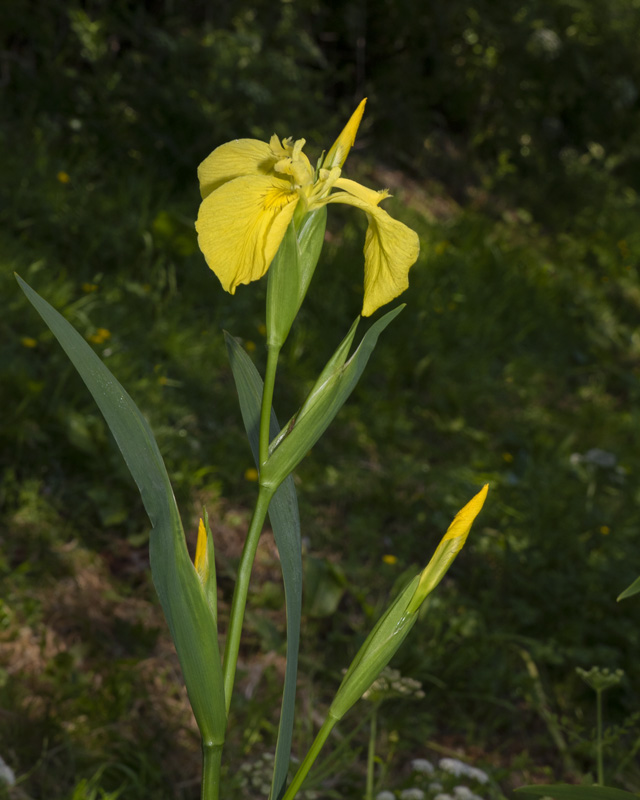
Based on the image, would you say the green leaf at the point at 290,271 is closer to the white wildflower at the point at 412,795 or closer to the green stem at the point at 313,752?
the green stem at the point at 313,752

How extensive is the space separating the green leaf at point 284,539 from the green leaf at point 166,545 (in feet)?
0.31

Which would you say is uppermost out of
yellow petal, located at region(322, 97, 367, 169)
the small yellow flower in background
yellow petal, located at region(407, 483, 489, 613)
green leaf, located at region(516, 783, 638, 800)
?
yellow petal, located at region(322, 97, 367, 169)

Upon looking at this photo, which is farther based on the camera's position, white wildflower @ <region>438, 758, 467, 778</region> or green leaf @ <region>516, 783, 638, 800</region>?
white wildflower @ <region>438, 758, 467, 778</region>

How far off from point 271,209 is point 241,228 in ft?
0.10

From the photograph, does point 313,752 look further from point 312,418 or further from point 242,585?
point 312,418

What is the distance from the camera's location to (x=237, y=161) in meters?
0.67

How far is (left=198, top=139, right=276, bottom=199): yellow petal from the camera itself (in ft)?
2.20

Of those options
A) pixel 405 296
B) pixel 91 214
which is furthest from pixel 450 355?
pixel 91 214

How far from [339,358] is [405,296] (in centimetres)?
274

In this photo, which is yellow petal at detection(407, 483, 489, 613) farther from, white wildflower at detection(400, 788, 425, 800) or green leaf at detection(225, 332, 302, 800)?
white wildflower at detection(400, 788, 425, 800)

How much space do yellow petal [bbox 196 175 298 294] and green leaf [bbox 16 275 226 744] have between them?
0.13 m

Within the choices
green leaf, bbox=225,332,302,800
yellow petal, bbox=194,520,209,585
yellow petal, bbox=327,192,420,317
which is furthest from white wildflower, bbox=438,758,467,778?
yellow petal, bbox=327,192,420,317

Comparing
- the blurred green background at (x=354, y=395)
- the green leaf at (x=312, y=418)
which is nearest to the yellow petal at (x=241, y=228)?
the green leaf at (x=312, y=418)

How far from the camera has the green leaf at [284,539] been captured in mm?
738
